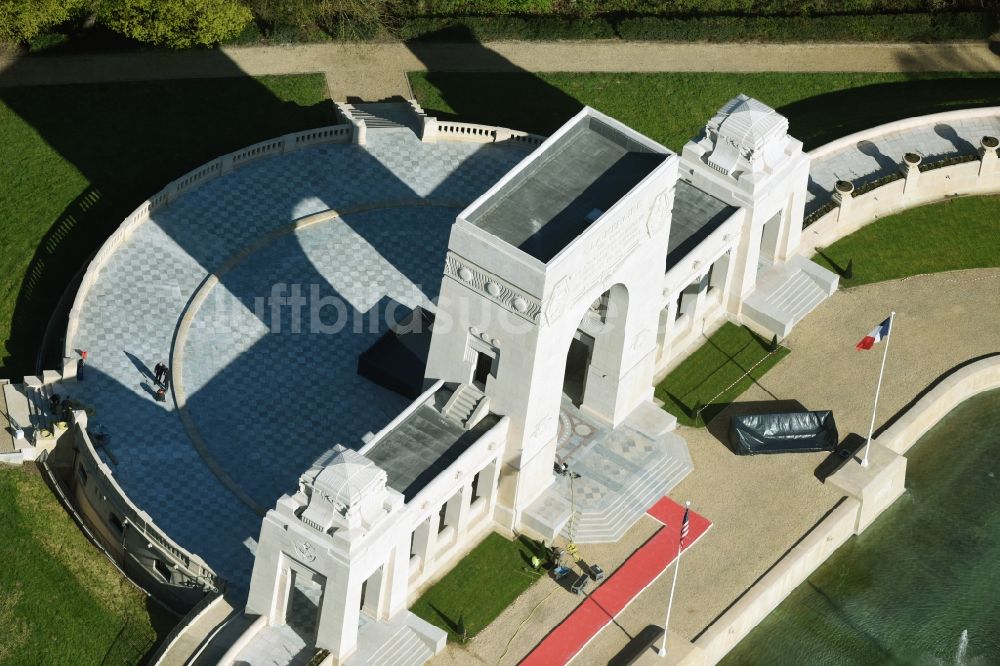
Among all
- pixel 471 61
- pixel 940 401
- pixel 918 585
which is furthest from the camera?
pixel 471 61

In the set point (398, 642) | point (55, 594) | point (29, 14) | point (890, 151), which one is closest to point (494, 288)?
point (398, 642)

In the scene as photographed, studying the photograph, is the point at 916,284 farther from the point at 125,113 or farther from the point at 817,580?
the point at 125,113

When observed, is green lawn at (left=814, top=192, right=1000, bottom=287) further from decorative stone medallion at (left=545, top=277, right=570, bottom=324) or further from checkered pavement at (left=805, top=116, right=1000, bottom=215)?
decorative stone medallion at (left=545, top=277, right=570, bottom=324)

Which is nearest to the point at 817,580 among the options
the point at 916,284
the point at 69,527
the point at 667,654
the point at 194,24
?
the point at 667,654

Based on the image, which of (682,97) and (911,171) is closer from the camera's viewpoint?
(911,171)

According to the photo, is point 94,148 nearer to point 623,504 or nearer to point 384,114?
point 384,114

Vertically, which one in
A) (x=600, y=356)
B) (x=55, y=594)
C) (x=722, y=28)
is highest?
(x=722, y=28)

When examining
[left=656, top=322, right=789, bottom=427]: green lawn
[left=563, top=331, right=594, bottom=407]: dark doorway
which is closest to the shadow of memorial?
[left=563, top=331, right=594, bottom=407]: dark doorway
